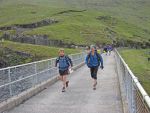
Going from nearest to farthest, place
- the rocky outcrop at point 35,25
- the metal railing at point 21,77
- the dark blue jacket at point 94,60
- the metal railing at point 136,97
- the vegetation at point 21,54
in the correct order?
the metal railing at point 136,97 < the metal railing at point 21,77 < the dark blue jacket at point 94,60 < the vegetation at point 21,54 < the rocky outcrop at point 35,25

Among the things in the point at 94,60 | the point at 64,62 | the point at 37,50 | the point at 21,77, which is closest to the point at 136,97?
the point at 21,77

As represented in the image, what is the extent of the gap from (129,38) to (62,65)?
116 metres

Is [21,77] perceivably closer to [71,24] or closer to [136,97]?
[136,97]

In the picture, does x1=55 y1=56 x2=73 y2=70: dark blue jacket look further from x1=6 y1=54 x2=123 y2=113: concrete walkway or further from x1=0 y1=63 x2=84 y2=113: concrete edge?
x1=0 y1=63 x2=84 y2=113: concrete edge

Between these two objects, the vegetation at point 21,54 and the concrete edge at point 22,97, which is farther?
the vegetation at point 21,54

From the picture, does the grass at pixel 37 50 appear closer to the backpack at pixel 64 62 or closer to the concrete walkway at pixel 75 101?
the backpack at pixel 64 62

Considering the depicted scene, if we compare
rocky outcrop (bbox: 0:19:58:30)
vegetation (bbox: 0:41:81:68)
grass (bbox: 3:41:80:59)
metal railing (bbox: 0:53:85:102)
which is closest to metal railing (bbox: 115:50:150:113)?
metal railing (bbox: 0:53:85:102)

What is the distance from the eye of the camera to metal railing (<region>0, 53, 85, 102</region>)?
17.2m

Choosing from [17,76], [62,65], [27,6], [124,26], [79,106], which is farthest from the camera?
[27,6]

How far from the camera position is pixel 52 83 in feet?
84.4

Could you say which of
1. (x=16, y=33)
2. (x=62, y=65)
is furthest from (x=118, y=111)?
(x=16, y=33)

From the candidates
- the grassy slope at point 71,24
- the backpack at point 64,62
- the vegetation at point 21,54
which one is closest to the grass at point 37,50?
the vegetation at point 21,54

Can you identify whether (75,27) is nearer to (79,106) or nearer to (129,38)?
(129,38)

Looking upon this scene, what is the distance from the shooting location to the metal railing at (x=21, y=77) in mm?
17219
